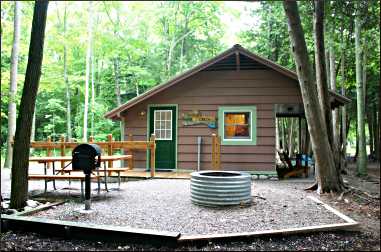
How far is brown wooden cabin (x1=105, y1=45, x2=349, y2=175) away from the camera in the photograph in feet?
37.4

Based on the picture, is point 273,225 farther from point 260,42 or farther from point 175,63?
point 175,63

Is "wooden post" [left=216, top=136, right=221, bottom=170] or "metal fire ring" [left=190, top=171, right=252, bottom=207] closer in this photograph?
"metal fire ring" [left=190, top=171, right=252, bottom=207]

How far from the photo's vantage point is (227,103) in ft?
38.4

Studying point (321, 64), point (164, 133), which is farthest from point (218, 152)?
point (321, 64)

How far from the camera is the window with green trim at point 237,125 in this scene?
1149cm

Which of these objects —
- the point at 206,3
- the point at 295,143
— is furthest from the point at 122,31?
the point at 295,143

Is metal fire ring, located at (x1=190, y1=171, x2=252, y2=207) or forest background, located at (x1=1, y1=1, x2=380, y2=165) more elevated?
forest background, located at (x1=1, y1=1, x2=380, y2=165)

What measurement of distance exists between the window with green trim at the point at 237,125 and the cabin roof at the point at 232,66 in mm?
1381

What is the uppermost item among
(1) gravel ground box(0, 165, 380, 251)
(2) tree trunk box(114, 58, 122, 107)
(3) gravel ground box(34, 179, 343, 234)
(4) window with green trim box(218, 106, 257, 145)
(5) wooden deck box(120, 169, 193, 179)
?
(2) tree trunk box(114, 58, 122, 107)

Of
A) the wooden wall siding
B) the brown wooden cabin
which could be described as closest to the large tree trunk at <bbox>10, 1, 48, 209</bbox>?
the brown wooden cabin

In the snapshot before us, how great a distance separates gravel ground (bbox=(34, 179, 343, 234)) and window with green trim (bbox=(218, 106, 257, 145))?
351 cm

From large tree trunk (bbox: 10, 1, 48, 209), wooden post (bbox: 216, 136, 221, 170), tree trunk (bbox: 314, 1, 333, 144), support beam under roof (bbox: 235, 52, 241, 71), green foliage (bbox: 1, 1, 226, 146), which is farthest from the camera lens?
green foliage (bbox: 1, 1, 226, 146)

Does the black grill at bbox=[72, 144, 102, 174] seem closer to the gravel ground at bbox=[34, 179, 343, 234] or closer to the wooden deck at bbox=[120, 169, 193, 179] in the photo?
the gravel ground at bbox=[34, 179, 343, 234]

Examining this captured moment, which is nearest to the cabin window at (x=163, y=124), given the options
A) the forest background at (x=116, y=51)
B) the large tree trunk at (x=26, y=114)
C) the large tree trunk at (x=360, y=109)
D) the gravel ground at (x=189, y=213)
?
the gravel ground at (x=189, y=213)
